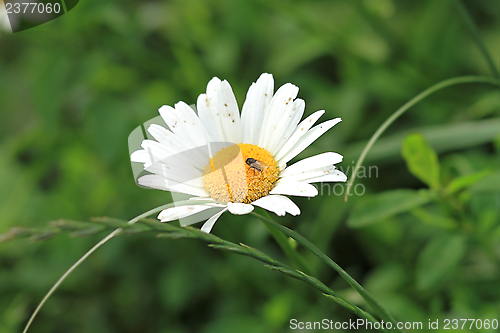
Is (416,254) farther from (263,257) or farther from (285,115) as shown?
(263,257)

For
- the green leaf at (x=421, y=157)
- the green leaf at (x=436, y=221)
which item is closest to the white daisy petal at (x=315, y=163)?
the green leaf at (x=421, y=157)

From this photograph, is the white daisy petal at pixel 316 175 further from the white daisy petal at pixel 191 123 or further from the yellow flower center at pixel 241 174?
the white daisy petal at pixel 191 123

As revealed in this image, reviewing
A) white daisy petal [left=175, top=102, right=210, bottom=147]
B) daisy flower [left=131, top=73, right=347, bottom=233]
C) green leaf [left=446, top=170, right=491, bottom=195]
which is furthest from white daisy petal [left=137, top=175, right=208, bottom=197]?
green leaf [left=446, top=170, right=491, bottom=195]

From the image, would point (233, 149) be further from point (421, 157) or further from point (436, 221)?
point (436, 221)

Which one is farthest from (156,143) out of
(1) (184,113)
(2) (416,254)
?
(2) (416,254)

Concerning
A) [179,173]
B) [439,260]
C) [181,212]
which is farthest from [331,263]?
[439,260]

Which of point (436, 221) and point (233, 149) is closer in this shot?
point (233, 149)
